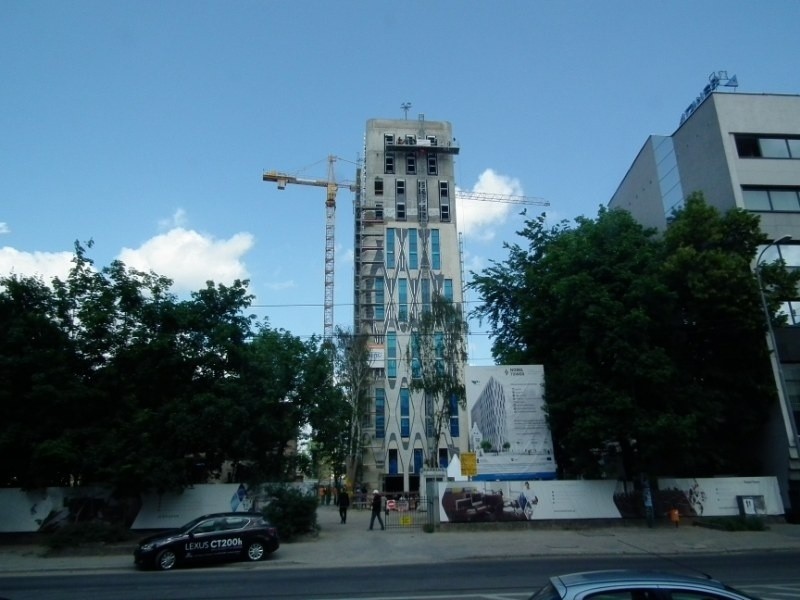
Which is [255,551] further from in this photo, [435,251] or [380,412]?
[435,251]

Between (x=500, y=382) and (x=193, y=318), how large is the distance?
13720mm

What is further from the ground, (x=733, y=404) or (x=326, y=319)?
(x=326, y=319)

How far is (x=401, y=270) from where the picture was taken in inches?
2968

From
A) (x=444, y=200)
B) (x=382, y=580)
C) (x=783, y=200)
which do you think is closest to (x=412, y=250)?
(x=444, y=200)

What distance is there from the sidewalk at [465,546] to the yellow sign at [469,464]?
8.18ft

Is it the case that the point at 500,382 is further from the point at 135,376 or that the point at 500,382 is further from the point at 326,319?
the point at 326,319

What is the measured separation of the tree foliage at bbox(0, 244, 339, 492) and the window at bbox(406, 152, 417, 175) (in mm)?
59805

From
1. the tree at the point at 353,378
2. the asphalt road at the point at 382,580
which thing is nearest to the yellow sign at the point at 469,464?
the asphalt road at the point at 382,580

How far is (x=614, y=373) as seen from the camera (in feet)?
78.9

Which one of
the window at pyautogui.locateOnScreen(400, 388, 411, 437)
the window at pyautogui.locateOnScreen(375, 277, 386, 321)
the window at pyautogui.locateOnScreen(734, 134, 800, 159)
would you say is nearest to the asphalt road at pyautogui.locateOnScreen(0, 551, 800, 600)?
the window at pyautogui.locateOnScreen(734, 134, 800, 159)

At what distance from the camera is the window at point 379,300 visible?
7525 centimetres

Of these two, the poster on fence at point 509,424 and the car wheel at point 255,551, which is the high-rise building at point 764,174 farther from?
the car wheel at point 255,551

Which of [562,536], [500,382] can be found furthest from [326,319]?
[562,536]

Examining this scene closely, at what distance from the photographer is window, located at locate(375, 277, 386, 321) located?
75.2 meters
